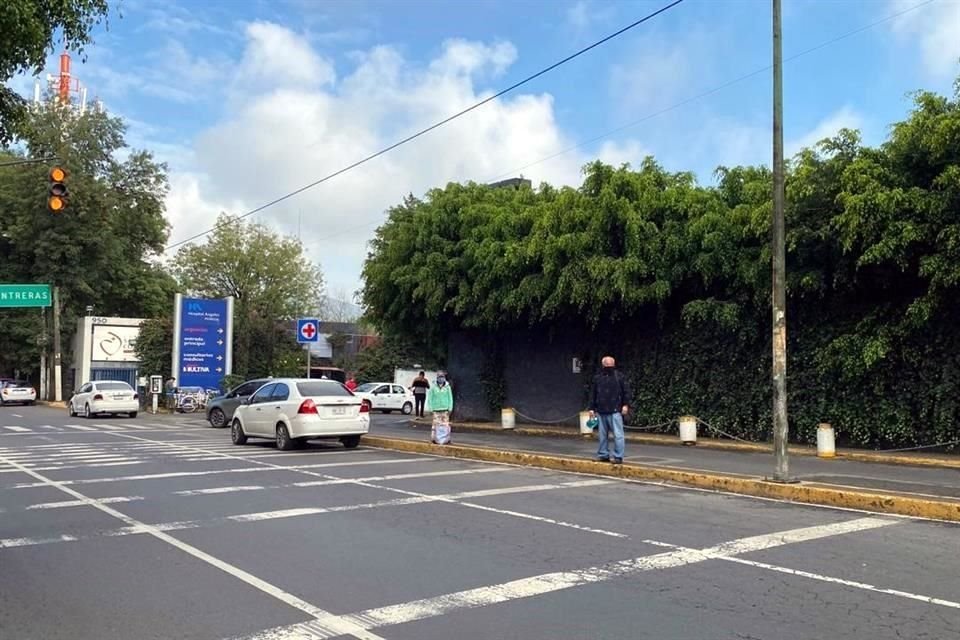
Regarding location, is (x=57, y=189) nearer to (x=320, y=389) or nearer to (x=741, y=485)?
(x=320, y=389)

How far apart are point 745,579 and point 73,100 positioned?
6057 centimetres

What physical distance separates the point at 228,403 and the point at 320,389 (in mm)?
8450

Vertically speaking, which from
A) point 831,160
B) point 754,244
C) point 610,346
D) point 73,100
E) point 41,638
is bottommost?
point 41,638

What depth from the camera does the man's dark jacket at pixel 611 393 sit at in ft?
45.6

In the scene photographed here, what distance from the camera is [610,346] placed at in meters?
23.8

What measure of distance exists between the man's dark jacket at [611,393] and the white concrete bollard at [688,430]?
5510mm

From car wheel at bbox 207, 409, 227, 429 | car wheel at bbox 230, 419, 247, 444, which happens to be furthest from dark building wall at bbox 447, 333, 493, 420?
car wheel at bbox 230, 419, 247, 444

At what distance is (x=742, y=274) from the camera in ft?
60.5

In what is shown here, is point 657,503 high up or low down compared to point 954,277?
down

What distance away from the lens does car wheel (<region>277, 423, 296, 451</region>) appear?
17.9 meters

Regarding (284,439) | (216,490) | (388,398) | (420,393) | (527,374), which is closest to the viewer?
(216,490)

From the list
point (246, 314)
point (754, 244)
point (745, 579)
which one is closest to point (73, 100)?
point (246, 314)

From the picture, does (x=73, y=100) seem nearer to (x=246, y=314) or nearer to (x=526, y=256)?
(x=246, y=314)

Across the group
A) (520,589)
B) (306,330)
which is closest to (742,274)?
(306,330)
